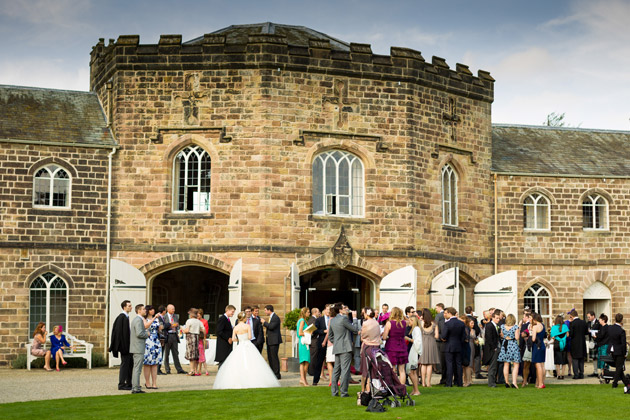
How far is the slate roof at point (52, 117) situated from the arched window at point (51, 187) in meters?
0.90

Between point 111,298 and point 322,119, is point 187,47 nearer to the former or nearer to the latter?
point 322,119

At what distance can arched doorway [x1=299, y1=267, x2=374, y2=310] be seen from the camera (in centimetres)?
3062

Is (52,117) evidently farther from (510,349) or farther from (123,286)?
(510,349)

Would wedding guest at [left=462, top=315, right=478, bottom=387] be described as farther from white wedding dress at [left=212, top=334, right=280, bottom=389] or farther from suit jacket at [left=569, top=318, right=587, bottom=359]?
white wedding dress at [left=212, top=334, right=280, bottom=389]

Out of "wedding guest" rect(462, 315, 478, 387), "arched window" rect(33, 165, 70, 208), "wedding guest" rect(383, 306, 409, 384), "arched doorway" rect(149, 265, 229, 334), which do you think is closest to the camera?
"wedding guest" rect(383, 306, 409, 384)

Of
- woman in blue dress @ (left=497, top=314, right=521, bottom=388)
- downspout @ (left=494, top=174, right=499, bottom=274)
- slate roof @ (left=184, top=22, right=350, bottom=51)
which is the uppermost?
slate roof @ (left=184, top=22, right=350, bottom=51)

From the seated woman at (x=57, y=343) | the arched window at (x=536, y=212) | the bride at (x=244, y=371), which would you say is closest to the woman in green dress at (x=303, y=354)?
the bride at (x=244, y=371)

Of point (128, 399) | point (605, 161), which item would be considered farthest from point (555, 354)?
point (605, 161)

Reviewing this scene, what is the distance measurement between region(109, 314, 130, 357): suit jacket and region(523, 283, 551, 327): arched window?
16.9 metres

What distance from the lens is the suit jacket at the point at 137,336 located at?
1775 cm

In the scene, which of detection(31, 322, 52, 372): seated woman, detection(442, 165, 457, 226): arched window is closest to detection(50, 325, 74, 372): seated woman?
detection(31, 322, 52, 372): seated woman

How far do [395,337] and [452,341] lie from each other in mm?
2291

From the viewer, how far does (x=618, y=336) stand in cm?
1942

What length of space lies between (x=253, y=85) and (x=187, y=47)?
7.56ft
